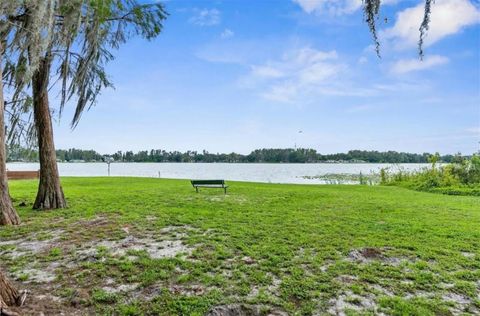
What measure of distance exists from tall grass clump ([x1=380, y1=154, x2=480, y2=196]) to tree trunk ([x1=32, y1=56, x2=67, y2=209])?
14.3 m

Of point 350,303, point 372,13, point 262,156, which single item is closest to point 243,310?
point 350,303

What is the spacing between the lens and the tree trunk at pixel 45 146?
7727 millimetres

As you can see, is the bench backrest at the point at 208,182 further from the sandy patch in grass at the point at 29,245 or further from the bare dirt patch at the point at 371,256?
the bare dirt patch at the point at 371,256

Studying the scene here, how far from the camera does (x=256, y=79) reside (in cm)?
1870

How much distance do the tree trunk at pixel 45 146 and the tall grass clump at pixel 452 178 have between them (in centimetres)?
1430

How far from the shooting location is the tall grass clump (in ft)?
46.0

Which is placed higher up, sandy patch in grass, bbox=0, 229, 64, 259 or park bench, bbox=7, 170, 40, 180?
park bench, bbox=7, 170, 40, 180

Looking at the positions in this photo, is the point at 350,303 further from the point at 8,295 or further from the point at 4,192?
the point at 4,192

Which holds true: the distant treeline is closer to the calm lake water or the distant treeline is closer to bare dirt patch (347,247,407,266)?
the calm lake water

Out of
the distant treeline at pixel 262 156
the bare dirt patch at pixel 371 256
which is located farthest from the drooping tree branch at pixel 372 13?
the distant treeline at pixel 262 156

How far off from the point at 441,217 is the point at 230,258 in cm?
552

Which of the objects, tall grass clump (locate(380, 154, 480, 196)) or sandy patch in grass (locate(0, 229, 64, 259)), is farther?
tall grass clump (locate(380, 154, 480, 196))

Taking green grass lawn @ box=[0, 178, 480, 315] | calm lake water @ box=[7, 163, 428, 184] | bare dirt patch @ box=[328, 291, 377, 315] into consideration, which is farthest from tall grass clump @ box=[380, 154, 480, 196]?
bare dirt patch @ box=[328, 291, 377, 315]

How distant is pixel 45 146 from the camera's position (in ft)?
26.3
